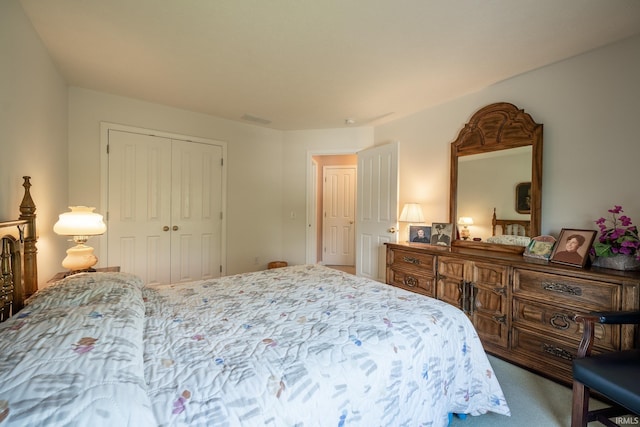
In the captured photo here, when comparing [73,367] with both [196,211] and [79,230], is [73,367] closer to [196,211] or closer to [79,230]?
[79,230]

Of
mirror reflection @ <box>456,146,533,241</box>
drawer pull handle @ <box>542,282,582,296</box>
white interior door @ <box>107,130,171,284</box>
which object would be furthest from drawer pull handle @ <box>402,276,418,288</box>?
white interior door @ <box>107,130,171,284</box>

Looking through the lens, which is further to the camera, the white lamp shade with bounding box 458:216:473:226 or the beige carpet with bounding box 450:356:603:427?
the white lamp shade with bounding box 458:216:473:226

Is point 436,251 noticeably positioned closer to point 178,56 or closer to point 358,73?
point 358,73

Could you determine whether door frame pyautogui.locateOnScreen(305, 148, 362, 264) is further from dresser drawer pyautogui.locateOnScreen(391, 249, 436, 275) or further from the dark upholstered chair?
the dark upholstered chair

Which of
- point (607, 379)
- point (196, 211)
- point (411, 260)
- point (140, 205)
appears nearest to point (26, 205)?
point (140, 205)

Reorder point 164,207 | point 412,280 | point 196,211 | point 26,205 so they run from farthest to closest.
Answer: point 196,211 < point 164,207 < point 412,280 < point 26,205

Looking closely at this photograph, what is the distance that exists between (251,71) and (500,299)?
282cm

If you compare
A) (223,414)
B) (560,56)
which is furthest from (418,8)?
(223,414)

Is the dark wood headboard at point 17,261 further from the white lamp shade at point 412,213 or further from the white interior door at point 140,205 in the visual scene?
the white lamp shade at point 412,213

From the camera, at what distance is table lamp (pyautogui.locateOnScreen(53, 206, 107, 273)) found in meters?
1.96

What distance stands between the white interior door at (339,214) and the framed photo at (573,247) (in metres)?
3.71

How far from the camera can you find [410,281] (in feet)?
9.23

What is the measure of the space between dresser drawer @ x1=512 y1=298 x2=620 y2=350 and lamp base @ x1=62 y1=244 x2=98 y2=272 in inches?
128

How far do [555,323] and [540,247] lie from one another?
59cm
